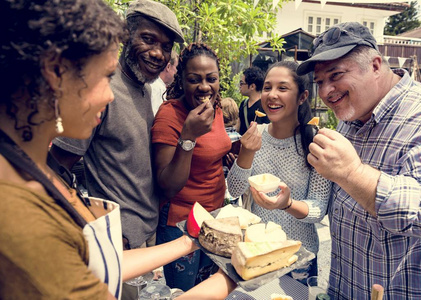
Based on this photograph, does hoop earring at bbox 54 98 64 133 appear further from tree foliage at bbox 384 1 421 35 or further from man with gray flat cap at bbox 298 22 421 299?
tree foliage at bbox 384 1 421 35

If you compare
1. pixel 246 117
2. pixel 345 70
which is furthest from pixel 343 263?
pixel 246 117

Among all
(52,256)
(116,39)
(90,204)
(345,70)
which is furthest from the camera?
(345,70)

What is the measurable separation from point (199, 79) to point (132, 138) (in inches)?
28.2

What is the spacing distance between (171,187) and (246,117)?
3302 mm

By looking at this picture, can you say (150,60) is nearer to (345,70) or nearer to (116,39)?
(116,39)

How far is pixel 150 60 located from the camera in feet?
6.01

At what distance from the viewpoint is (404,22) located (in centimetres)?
2866

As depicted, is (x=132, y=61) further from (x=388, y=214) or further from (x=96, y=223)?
(x=388, y=214)

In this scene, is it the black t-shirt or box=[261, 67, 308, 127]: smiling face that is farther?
the black t-shirt

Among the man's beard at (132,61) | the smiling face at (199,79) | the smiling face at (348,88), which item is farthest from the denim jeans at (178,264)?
the smiling face at (348,88)

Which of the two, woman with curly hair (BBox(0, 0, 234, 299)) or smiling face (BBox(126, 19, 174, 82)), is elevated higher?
smiling face (BBox(126, 19, 174, 82))

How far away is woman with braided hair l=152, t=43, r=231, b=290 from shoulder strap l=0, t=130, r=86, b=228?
3.42 ft

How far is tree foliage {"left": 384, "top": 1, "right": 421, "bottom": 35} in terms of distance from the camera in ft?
93.9

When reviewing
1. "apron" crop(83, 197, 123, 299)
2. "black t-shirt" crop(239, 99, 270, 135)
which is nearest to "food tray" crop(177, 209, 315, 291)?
"apron" crop(83, 197, 123, 299)
